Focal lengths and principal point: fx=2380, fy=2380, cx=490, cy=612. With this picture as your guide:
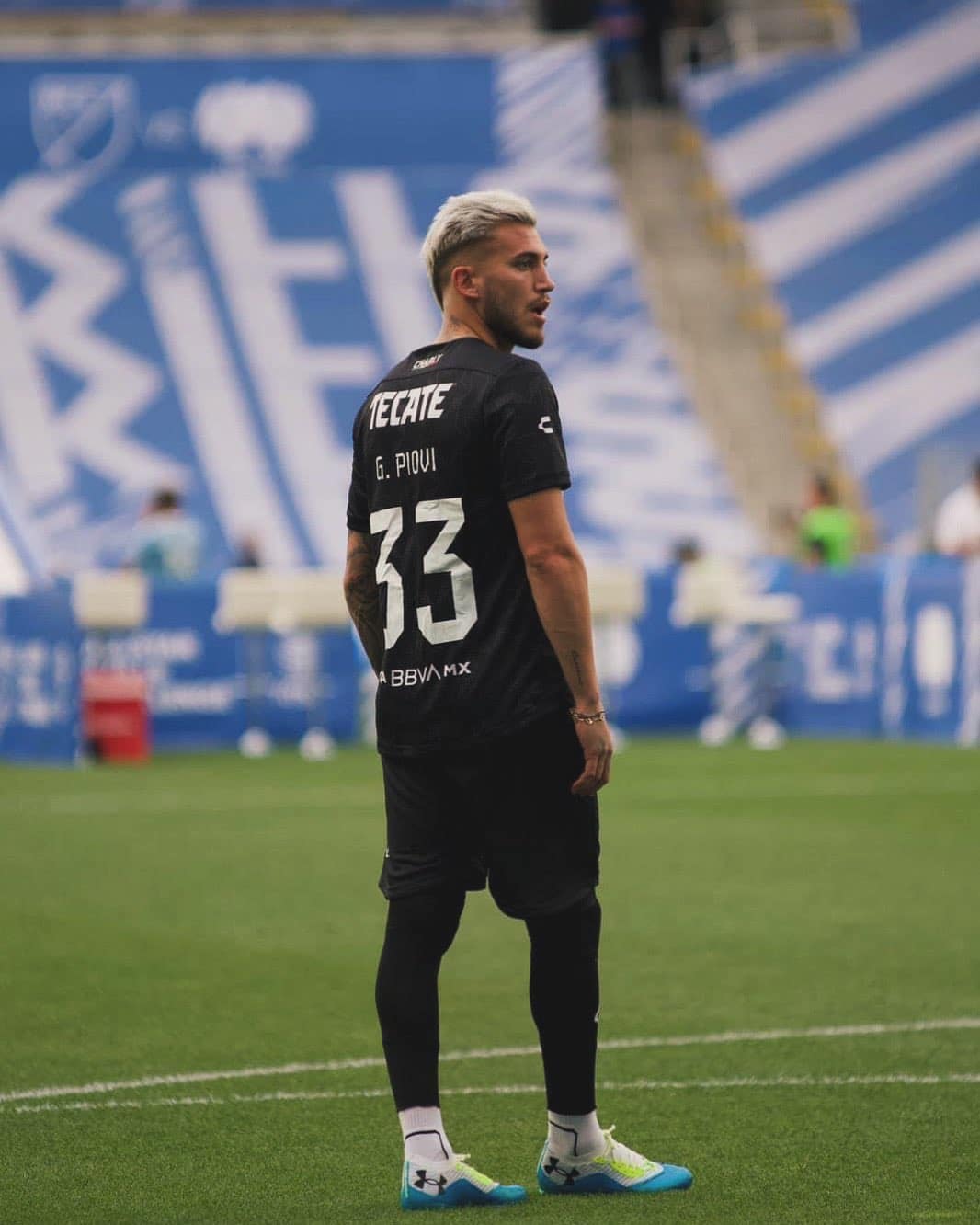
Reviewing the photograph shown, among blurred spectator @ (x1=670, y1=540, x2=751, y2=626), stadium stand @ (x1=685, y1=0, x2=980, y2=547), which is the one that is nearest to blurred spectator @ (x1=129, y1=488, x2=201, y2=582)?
blurred spectator @ (x1=670, y1=540, x2=751, y2=626)

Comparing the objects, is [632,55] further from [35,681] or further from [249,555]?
[35,681]

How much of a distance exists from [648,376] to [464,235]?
2531 cm

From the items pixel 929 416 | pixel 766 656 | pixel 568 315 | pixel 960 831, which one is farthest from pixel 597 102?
pixel 960 831

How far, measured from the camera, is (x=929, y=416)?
1208 inches

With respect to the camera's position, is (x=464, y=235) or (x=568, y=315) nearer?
(x=464, y=235)

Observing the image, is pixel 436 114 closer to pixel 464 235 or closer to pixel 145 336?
pixel 145 336

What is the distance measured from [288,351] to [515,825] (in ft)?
84.0

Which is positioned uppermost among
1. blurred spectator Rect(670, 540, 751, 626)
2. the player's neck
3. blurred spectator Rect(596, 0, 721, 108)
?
blurred spectator Rect(596, 0, 721, 108)

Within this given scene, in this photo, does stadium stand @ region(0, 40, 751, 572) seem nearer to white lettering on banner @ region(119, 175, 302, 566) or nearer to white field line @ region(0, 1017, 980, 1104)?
white lettering on banner @ region(119, 175, 302, 566)

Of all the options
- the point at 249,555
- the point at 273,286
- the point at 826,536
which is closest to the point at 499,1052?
the point at 826,536

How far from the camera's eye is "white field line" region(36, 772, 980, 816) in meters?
13.4

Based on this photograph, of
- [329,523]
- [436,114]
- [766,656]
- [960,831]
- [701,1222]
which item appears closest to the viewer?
[701,1222]

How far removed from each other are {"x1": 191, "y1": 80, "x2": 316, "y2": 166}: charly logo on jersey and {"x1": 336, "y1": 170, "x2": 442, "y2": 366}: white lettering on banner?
0.94 metres

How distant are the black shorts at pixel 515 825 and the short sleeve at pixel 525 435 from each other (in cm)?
47
